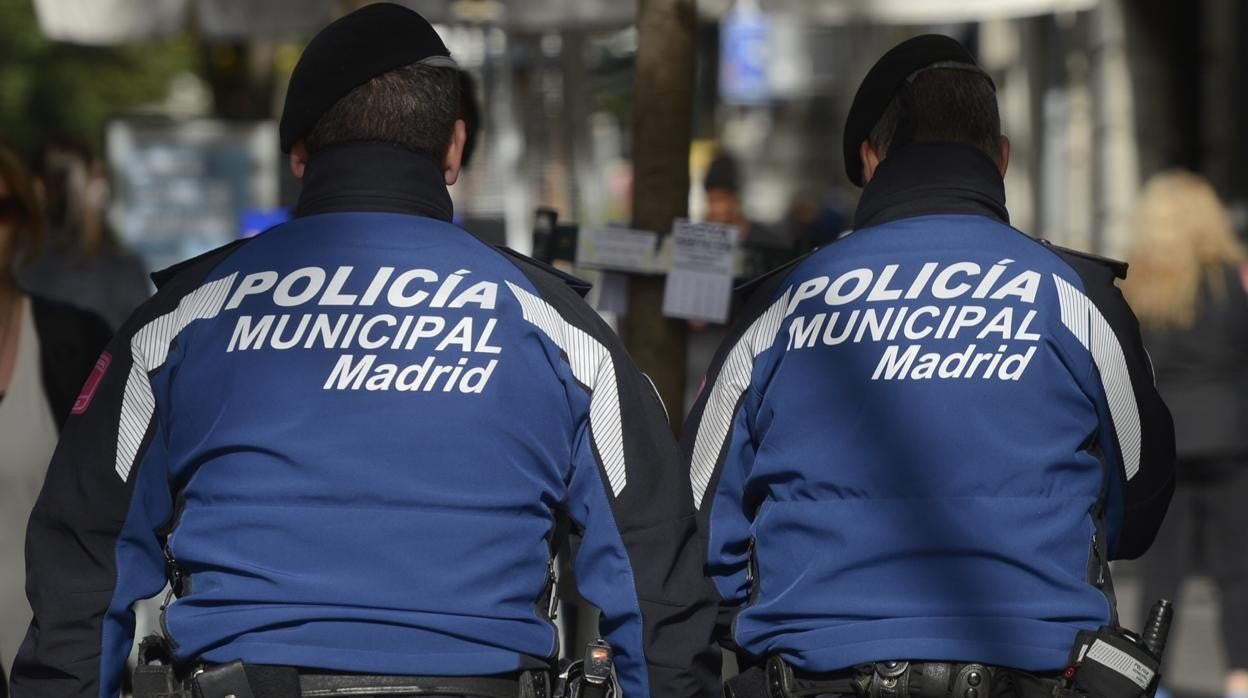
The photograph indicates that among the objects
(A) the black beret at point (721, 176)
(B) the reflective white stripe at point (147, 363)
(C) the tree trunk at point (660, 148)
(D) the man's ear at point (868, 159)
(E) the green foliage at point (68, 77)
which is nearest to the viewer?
(B) the reflective white stripe at point (147, 363)

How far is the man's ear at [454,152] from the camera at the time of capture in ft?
11.2

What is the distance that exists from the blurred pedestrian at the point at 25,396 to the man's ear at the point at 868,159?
6.51 feet

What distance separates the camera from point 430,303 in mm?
3133

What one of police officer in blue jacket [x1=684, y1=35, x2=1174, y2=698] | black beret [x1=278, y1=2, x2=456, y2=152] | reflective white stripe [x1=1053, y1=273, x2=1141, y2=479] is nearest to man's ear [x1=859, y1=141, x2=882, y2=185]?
police officer in blue jacket [x1=684, y1=35, x2=1174, y2=698]

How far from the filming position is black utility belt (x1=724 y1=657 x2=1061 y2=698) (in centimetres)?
323

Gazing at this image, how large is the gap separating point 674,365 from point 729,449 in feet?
4.85

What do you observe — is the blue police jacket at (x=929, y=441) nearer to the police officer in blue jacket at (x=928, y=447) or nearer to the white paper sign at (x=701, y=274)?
the police officer in blue jacket at (x=928, y=447)

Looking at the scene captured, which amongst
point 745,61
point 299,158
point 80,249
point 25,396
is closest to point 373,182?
point 299,158

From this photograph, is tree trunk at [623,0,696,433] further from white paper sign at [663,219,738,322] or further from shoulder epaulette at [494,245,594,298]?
shoulder epaulette at [494,245,594,298]

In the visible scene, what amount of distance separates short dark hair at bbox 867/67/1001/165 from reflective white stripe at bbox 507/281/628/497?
0.86 metres

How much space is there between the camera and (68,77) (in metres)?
44.8

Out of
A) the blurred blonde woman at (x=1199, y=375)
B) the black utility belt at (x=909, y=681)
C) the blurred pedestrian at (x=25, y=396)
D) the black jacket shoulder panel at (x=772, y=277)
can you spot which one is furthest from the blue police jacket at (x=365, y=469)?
the blurred blonde woman at (x=1199, y=375)

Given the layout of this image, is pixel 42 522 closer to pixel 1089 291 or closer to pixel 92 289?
pixel 1089 291

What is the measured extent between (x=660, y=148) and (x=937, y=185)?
1449 millimetres
